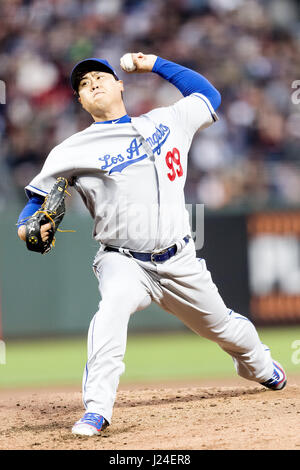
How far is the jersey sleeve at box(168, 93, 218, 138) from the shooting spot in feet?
14.1

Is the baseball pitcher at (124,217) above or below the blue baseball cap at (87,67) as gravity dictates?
below

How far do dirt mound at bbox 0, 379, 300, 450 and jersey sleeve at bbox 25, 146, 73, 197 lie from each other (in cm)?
125

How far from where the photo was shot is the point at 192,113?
4.31 metres

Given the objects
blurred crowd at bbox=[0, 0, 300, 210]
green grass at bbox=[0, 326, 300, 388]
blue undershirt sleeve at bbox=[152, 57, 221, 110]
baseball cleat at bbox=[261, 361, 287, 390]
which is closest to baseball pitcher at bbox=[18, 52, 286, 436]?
blue undershirt sleeve at bbox=[152, 57, 221, 110]

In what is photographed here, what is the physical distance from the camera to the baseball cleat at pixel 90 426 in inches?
140

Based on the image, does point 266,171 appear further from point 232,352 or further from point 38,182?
point 38,182

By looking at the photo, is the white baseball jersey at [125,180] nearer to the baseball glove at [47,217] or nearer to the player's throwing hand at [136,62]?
the baseball glove at [47,217]

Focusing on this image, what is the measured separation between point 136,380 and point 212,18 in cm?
679

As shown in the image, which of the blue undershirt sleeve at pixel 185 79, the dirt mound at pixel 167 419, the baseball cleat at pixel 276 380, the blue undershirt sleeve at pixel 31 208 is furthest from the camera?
the baseball cleat at pixel 276 380

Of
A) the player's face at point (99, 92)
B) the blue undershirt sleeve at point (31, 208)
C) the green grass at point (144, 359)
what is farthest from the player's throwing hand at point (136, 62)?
the green grass at point (144, 359)

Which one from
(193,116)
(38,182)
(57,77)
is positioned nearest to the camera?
(38,182)

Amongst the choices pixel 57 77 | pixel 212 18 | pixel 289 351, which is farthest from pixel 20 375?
pixel 212 18

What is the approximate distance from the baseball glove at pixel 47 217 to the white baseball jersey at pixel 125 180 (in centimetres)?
9

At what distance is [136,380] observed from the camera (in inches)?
241
